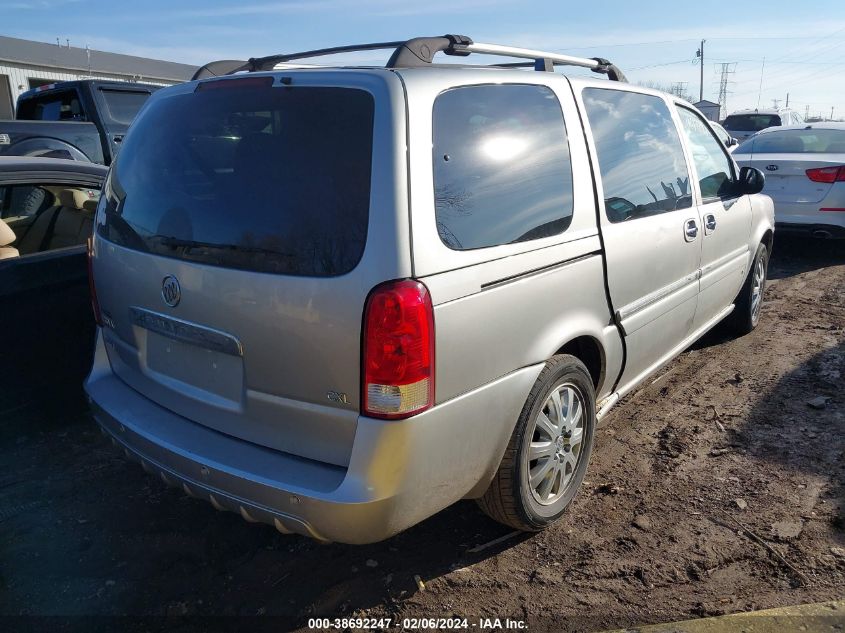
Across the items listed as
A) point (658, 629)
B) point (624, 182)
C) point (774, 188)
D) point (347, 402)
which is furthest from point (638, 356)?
point (774, 188)

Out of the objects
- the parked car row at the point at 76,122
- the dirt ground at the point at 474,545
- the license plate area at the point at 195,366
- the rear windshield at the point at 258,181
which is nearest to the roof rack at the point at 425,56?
the rear windshield at the point at 258,181

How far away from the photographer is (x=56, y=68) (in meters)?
27.3

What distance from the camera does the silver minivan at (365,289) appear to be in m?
2.18

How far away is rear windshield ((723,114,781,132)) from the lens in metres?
21.0

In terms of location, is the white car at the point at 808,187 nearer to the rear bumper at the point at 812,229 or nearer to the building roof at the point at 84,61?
the rear bumper at the point at 812,229

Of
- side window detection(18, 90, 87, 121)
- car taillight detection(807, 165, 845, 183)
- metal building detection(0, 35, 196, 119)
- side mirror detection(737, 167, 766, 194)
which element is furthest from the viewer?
metal building detection(0, 35, 196, 119)

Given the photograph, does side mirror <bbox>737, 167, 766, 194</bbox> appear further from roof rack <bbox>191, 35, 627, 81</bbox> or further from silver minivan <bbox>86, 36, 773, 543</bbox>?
silver minivan <bbox>86, 36, 773, 543</bbox>

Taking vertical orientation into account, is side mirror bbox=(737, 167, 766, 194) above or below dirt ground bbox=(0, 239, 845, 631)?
above

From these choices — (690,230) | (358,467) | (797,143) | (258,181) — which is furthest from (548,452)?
(797,143)

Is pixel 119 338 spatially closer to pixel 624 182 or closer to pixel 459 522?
pixel 459 522

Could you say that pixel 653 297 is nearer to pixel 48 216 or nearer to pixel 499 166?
pixel 499 166

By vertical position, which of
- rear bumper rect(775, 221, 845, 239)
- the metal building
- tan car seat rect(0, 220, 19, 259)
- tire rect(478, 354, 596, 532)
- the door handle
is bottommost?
rear bumper rect(775, 221, 845, 239)

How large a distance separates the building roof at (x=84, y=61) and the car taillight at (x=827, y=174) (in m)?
25.5

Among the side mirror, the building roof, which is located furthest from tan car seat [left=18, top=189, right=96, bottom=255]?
the building roof
